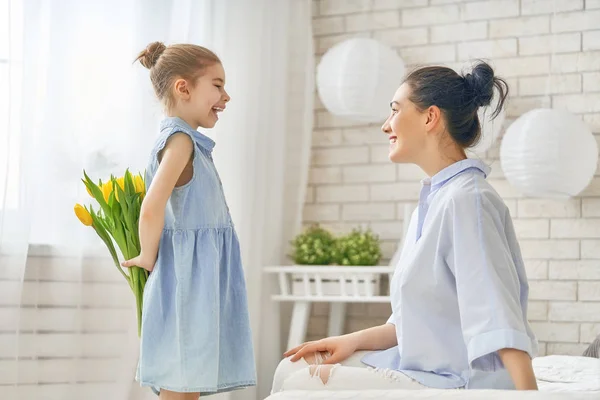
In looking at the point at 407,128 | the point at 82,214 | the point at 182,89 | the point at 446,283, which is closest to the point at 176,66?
the point at 182,89

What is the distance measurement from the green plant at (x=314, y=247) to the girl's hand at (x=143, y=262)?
145cm

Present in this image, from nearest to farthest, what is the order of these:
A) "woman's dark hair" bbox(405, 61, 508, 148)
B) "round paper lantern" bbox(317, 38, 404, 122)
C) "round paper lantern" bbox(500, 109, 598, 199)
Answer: "woman's dark hair" bbox(405, 61, 508, 148) → "round paper lantern" bbox(500, 109, 598, 199) → "round paper lantern" bbox(317, 38, 404, 122)

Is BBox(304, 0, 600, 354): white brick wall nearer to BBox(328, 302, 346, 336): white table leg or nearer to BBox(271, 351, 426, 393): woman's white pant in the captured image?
BBox(328, 302, 346, 336): white table leg

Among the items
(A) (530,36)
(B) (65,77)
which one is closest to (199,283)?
(B) (65,77)

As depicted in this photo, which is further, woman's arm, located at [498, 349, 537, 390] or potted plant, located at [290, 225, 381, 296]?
potted plant, located at [290, 225, 381, 296]

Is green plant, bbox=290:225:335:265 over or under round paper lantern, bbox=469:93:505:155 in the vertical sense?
under

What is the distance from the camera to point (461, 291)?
4.91ft

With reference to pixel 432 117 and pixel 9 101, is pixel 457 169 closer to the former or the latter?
pixel 432 117

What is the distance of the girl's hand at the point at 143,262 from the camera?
232 cm

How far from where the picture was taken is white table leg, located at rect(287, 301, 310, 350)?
3.71 metres

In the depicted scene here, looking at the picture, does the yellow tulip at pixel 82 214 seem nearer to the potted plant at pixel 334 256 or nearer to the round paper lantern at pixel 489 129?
the potted plant at pixel 334 256

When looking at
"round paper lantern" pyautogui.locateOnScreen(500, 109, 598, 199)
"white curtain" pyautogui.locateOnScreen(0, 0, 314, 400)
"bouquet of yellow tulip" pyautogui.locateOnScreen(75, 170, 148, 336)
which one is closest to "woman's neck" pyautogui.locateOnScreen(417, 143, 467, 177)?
"bouquet of yellow tulip" pyautogui.locateOnScreen(75, 170, 148, 336)

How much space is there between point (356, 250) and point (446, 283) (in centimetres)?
211

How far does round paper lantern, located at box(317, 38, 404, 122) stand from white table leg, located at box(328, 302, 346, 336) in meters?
0.81
